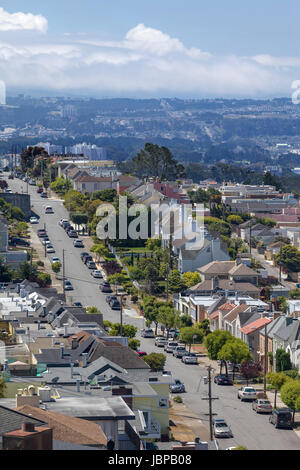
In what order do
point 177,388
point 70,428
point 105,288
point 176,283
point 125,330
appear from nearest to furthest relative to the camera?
point 70,428 < point 177,388 < point 125,330 < point 105,288 < point 176,283

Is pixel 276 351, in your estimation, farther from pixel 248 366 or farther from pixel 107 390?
pixel 107 390

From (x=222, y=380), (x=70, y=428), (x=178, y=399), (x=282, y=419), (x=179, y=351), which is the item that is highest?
(x=70, y=428)

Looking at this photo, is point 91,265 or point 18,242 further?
point 18,242

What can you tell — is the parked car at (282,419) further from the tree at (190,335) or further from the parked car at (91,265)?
the parked car at (91,265)

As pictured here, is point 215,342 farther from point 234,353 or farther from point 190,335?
point 190,335

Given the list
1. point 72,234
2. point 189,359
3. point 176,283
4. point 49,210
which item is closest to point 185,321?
point 189,359

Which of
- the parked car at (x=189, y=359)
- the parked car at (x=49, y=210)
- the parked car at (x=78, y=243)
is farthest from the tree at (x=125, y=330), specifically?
the parked car at (x=49, y=210)

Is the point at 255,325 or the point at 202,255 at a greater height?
the point at 255,325
